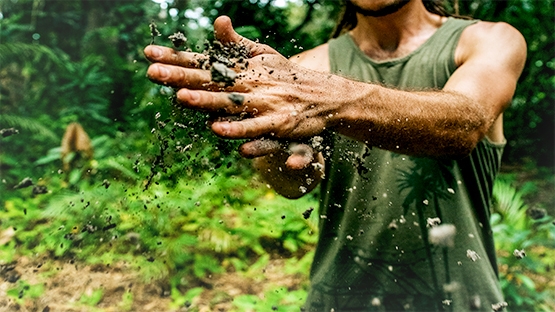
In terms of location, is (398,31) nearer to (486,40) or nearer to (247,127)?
(486,40)

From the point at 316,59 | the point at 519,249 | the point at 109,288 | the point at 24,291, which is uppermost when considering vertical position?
the point at 316,59

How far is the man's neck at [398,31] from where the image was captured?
160 centimetres

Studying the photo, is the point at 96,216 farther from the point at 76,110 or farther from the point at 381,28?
the point at 381,28

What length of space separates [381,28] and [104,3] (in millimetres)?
3913

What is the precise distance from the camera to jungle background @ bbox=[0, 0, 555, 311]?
7.95 ft

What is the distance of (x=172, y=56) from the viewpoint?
2.85 feet

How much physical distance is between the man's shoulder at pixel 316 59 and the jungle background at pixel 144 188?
0.14 meters

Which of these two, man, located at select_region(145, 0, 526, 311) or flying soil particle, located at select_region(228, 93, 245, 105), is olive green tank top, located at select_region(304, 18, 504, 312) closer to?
man, located at select_region(145, 0, 526, 311)

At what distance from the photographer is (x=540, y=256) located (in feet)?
10.6

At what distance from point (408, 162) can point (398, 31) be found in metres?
0.57

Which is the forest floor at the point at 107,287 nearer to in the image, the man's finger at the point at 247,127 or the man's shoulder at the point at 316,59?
the man's shoulder at the point at 316,59

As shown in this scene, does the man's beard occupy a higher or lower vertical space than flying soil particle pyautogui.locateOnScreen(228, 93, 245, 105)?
lower

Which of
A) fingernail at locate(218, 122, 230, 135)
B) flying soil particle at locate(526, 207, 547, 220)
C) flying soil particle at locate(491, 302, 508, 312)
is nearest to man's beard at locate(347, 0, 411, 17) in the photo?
fingernail at locate(218, 122, 230, 135)

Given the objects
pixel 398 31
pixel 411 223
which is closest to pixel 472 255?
pixel 411 223
